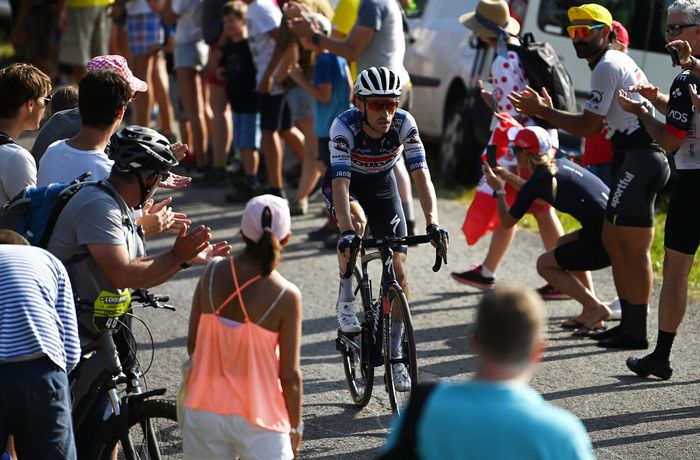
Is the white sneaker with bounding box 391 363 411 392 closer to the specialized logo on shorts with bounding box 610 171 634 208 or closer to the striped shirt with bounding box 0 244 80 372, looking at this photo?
the specialized logo on shorts with bounding box 610 171 634 208

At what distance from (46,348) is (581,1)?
25.0 feet

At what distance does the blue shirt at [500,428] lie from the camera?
294 cm

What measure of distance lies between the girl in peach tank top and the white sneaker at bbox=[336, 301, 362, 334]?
2208 mm

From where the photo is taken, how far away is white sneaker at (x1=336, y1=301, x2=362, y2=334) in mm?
6465

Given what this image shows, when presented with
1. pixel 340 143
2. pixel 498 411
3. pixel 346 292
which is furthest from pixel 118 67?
pixel 498 411

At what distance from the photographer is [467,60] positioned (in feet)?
38.2

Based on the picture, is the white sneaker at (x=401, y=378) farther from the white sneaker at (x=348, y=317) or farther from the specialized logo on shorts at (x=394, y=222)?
the specialized logo on shorts at (x=394, y=222)

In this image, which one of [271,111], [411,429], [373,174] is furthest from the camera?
Answer: [271,111]

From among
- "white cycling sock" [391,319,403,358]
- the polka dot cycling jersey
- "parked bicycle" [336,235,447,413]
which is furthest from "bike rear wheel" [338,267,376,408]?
the polka dot cycling jersey

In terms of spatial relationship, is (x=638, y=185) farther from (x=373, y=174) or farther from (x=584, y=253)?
(x=373, y=174)

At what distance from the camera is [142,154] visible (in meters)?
4.69

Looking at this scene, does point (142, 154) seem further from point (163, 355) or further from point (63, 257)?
point (163, 355)

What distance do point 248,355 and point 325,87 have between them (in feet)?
20.2

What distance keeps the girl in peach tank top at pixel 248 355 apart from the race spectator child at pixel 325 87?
5.82m
